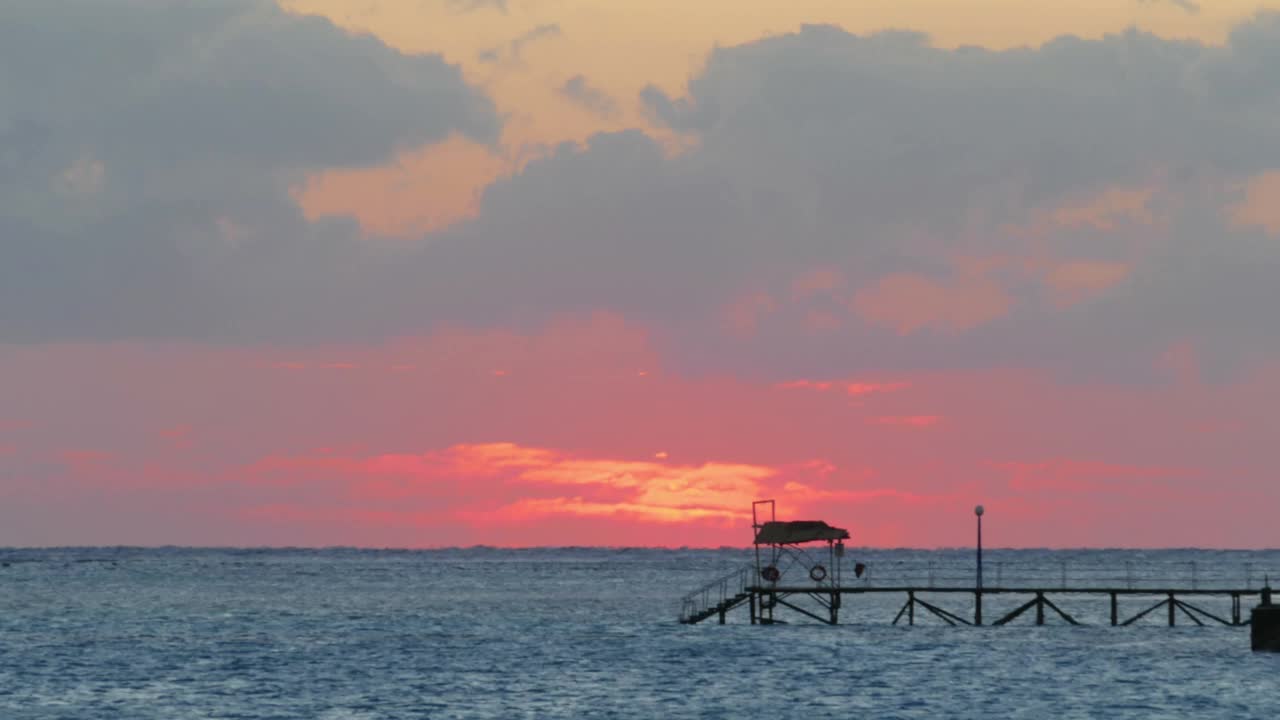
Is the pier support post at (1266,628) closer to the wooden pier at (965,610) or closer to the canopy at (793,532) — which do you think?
the wooden pier at (965,610)

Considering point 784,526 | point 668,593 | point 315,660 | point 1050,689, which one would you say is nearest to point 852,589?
point 784,526

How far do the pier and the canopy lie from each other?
0.05 m

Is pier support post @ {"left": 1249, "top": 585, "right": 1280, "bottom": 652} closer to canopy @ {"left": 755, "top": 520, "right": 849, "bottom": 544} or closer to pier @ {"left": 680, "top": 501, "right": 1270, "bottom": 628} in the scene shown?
pier @ {"left": 680, "top": 501, "right": 1270, "bottom": 628}

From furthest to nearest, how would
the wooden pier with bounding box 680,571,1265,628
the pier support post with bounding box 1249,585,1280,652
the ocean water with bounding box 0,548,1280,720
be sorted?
the wooden pier with bounding box 680,571,1265,628 < the pier support post with bounding box 1249,585,1280,652 < the ocean water with bounding box 0,548,1280,720

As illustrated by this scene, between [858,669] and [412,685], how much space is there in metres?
19.8

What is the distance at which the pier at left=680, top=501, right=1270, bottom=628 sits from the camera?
88.4 m

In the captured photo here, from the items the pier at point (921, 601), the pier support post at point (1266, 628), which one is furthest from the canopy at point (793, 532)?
the pier support post at point (1266, 628)

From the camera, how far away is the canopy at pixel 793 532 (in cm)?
8800

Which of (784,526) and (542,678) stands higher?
(784,526)

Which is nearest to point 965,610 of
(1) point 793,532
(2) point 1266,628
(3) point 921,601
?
(3) point 921,601

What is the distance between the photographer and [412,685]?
2719 inches

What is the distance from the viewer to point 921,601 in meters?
103

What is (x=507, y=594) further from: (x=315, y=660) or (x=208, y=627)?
(x=315, y=660)

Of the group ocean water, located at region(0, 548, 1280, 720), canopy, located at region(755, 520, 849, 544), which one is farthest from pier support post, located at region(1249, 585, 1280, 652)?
canopy, located at region(755, 520, 849, 544)
